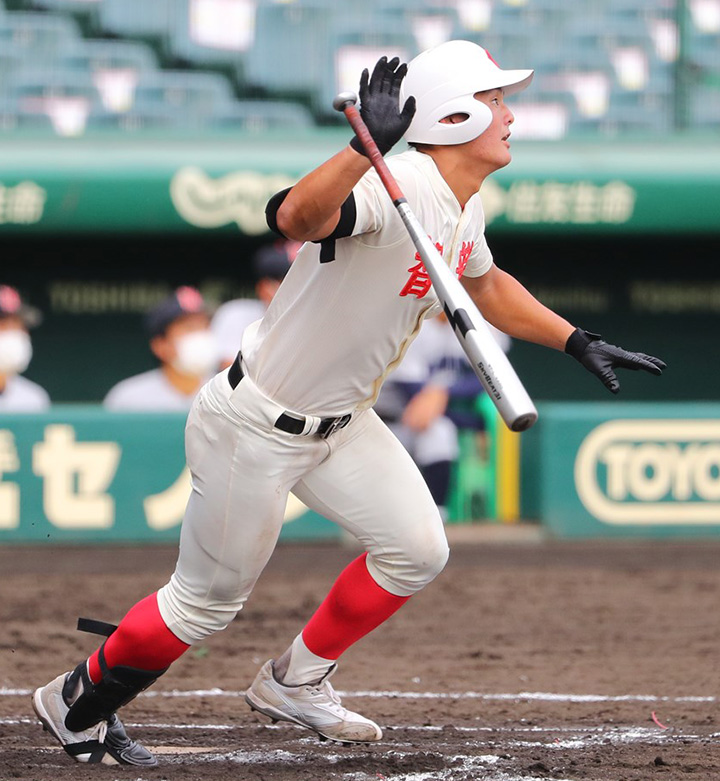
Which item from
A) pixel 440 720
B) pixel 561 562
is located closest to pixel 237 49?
pixel 561 562

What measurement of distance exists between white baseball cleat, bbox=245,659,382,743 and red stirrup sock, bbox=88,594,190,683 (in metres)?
0.39

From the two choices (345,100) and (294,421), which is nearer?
(345,100)

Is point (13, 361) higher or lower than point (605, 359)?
lower

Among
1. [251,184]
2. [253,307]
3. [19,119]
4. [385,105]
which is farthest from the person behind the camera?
[19,119]

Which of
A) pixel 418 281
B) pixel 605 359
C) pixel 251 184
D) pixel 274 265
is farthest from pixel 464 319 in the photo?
pixel 251 184

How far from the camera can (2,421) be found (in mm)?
7598

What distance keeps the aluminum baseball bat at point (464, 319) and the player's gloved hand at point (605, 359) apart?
65 centimetres

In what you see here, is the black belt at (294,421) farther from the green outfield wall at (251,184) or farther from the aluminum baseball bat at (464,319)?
the green outfield wall at (251,184)

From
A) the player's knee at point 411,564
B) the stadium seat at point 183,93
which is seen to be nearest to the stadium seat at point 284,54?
the stadium seat at point 183,93

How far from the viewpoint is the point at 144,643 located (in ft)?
11.2

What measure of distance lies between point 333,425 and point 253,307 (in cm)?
496

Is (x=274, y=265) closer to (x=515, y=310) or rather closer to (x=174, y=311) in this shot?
(x=174, y=311)

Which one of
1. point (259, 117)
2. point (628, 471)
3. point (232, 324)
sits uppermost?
point (259, 117)

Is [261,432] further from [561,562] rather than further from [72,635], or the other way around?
[561,562]
